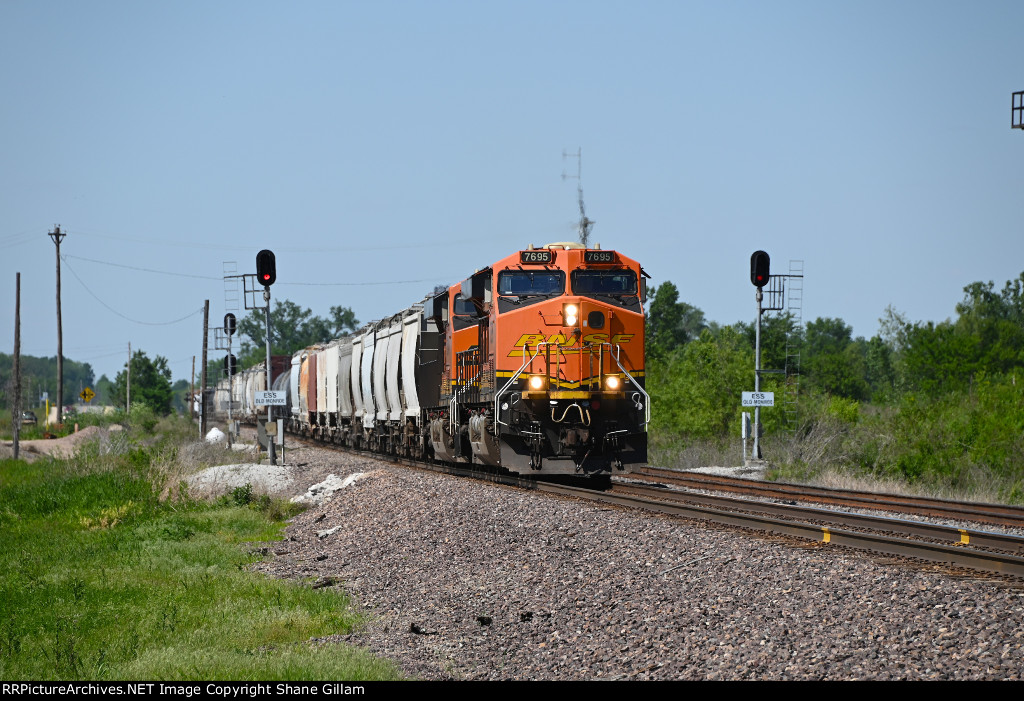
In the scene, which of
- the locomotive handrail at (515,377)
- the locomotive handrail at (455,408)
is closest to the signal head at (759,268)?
the locomotive handrail at (455,408)

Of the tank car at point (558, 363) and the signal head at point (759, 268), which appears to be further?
the signal head at point (759, 268)

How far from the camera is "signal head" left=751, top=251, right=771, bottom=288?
26.1 meters

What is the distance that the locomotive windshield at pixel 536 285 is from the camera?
681 inches

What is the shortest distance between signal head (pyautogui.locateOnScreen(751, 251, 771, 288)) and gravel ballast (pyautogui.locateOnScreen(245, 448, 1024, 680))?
13.7m

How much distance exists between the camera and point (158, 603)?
404 inches

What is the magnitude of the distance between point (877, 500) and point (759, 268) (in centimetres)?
1042

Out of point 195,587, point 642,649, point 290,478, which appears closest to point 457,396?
point 290,478

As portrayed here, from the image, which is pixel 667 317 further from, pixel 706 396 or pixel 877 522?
pixel 877 522

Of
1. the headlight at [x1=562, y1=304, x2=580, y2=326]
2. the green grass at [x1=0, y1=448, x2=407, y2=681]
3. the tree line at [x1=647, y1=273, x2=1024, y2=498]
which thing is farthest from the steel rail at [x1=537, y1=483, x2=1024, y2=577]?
the tree line at [x1=647, y1=273, x2=1024, y2=498]

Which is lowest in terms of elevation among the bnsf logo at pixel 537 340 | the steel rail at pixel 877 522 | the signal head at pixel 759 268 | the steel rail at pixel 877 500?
the steel rail at pixel 877 500

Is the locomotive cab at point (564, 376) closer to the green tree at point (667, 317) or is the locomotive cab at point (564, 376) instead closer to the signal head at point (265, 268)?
the signal head at point (265, 268)

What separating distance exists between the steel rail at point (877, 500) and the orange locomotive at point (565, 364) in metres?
1.23

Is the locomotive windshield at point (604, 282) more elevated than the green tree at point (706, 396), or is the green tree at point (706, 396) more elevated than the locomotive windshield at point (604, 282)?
the locomotive windshield at point (604, 282)

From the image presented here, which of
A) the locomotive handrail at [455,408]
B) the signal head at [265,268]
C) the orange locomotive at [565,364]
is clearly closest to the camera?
the orange locomotive at [565,364]
